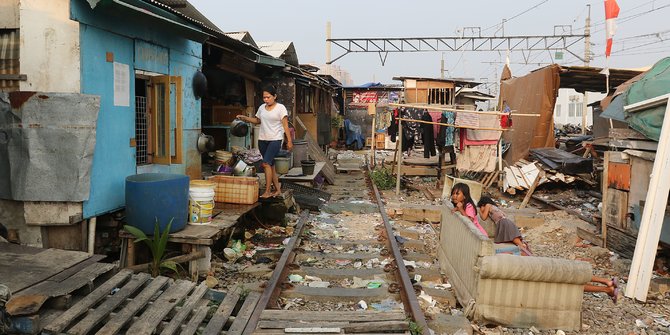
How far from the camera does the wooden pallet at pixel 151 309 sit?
12.8 ft

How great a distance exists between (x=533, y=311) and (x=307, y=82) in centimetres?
1414

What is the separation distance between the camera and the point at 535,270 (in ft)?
15.4

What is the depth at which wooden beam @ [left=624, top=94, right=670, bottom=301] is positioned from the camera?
568 centimetres

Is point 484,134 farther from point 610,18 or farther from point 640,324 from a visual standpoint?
point 640,324

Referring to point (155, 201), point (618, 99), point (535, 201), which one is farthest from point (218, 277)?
point (535, 201)

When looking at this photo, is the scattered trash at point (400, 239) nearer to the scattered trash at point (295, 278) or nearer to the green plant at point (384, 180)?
the scattered trash at point (295, 278)

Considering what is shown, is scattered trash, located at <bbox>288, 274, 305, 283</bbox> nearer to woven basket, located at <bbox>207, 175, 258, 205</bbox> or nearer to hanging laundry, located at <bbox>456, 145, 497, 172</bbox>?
woven basket, located at <bbox>207, 175, 258, 205</bbox>

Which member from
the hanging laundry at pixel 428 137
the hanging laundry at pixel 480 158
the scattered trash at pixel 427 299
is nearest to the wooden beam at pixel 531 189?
the hanging laundry at pixel 480 158

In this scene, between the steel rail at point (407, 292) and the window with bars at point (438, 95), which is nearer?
the steel rail at point (407, 292)

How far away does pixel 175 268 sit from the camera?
18.4ft

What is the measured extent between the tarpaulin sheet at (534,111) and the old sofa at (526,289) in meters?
9.69

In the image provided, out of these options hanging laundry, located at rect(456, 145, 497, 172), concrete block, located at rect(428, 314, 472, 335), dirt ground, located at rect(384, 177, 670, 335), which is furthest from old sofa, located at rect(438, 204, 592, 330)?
hanging laundry, located at rect(456, 145, 497, 172)

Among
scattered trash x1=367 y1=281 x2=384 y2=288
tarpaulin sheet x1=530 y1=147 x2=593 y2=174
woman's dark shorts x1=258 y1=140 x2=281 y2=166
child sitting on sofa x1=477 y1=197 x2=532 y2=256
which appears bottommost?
scattered trash x1=367 y1=281 x2=384 y2=288

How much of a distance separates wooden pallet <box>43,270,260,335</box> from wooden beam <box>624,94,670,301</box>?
4.09 meters
